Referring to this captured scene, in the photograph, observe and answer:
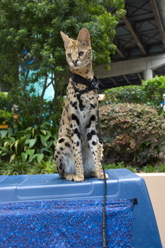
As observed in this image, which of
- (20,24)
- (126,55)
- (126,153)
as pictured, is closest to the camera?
(126,153)

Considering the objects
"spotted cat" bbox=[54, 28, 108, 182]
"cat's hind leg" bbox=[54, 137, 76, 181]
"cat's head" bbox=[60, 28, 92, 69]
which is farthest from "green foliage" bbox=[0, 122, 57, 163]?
"cat's head" bbox=[60, 28, 92, 69]

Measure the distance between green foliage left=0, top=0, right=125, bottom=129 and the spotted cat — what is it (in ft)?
8.71

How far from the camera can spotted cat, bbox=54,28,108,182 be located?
1716 mm

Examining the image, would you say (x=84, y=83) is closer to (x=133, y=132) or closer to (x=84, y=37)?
(x=84, y=37)

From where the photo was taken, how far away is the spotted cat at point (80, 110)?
1716mm

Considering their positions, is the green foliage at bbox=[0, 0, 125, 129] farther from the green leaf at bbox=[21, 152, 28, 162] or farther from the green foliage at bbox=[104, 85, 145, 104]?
the green foliage at bbox=[104, 85, 145, 104]

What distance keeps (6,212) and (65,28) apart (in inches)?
154

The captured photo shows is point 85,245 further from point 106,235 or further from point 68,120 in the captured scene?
point 68,120

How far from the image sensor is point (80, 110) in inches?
69.9

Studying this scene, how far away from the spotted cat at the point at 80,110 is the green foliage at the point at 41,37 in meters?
2.65

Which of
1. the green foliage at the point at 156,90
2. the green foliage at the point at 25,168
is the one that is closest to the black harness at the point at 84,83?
the green foliage at the point at 25,168

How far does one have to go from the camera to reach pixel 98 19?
498cm

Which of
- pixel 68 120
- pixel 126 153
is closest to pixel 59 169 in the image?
pixel 68 120

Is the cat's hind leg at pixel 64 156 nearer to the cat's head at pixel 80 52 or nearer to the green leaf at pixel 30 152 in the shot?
the cat's head at pixel 80 52
